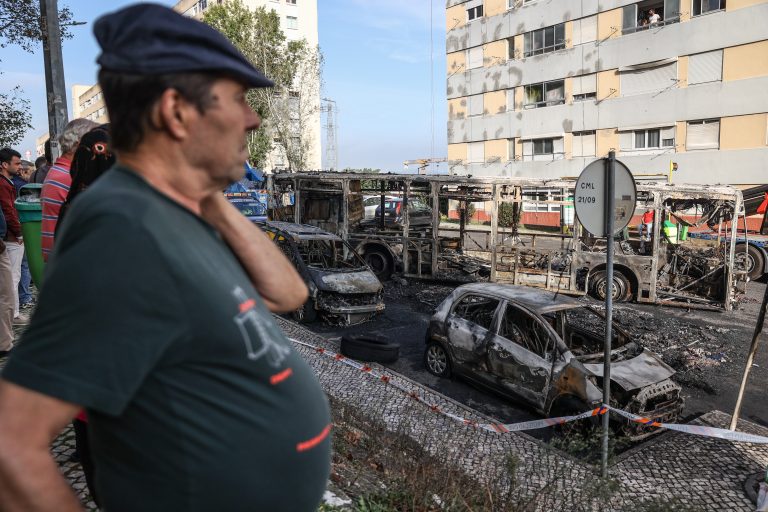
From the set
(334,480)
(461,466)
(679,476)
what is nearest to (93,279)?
(334,480)

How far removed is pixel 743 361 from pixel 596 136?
21.5m

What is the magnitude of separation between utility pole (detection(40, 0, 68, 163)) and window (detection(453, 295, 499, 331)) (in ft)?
20.3

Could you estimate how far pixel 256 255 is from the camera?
144 cm

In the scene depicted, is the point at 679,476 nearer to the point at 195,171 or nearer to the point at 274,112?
the point at 195,171

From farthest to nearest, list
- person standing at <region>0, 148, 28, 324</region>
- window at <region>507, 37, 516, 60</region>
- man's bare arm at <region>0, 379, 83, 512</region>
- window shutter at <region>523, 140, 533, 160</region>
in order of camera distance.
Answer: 1. window at <region>507, 37, 516, 60</region>
2. window shutter at <region>523, 140, 533, 160</region>
3. person standing at <region>0, 148, 28, 324</region>
4. man's bare arm at <region>0, 379, 83, 512</region>

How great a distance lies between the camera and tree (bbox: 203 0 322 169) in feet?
109

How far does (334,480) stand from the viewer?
11.3 feet

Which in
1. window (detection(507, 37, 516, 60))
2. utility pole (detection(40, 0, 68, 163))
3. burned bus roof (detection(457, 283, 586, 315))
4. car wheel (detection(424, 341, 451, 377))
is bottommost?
car wheel (detection(424, 341, 451, 377))

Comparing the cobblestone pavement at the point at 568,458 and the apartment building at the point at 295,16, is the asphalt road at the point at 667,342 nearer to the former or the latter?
the cobblestone pavement at the point at 568,458

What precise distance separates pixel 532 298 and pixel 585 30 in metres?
25.7

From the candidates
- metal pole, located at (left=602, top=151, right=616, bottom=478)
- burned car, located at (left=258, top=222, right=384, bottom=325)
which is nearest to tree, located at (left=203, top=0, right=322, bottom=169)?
burned car, located at (left=258, top=222, right=384, bottom=325)

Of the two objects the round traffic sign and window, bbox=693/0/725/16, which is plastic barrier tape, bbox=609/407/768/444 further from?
window, bbox=693/0/725/16

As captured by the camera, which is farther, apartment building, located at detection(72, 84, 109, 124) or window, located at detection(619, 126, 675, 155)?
apartment building, located at detection(72, 84, 109, 124)

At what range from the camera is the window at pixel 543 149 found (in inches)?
1170
